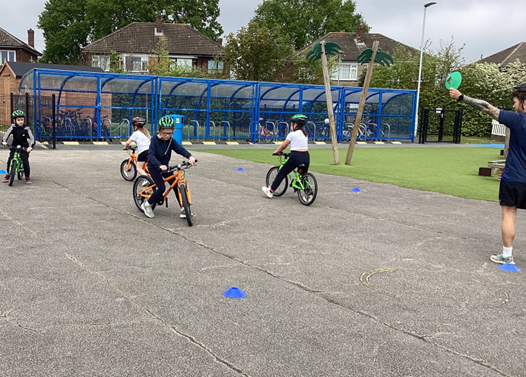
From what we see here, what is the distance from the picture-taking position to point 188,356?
140 inches

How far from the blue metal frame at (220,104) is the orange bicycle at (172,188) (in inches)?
580

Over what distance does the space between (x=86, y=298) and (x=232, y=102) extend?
75.4 feet

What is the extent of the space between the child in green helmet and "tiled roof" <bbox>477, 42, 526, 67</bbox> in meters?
53.3

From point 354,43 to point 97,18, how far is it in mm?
29376

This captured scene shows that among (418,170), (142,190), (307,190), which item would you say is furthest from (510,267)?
(418,170)

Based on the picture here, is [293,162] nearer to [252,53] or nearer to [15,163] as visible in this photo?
[15,163]

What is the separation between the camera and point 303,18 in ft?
232

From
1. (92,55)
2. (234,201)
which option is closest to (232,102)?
(234,201)

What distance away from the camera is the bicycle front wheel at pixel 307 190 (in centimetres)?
955

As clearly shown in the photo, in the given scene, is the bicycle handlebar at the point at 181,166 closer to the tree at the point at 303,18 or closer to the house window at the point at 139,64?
the house window at the point at 139,64

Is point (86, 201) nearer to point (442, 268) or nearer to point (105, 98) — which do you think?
point (442, 268)

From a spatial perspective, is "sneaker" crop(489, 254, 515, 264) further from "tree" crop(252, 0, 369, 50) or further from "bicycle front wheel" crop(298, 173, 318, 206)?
"tree" crop(252, 0, 369, 50)

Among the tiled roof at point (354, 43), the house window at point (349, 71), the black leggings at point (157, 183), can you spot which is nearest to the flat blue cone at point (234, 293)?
the black leggings at point (157, 183)

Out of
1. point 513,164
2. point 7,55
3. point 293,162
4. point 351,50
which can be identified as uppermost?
point 351,50
